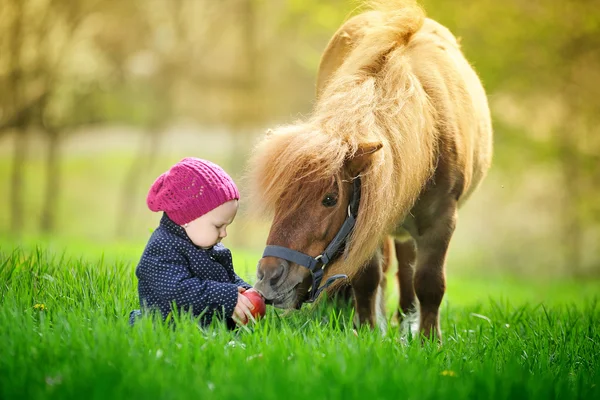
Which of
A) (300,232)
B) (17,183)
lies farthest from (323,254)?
(17,183)

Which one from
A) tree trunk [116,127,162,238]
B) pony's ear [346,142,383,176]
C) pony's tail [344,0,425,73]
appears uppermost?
pony's tail [344,0,425,73]

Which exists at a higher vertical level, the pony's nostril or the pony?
the pony

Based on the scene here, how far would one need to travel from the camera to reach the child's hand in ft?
12.2

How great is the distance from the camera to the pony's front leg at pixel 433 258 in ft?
15.8

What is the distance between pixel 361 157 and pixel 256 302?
1.01m

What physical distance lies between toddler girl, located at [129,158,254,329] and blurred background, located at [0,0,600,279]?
10565 millimetres

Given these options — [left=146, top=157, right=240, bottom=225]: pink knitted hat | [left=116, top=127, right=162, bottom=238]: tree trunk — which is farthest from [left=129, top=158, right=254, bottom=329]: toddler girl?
[left=116, top=127, right=162, bottom=238]: tree trunk

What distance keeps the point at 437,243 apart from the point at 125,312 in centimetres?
217

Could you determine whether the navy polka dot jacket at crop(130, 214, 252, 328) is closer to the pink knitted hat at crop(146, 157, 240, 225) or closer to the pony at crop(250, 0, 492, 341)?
the pink knitted hat at crop(146, 157, 240, 225)

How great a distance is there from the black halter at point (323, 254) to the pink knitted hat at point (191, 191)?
0.40 m

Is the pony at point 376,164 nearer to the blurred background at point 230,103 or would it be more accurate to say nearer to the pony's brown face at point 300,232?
the pony's brown face at point 300,232

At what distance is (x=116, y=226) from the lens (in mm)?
20297

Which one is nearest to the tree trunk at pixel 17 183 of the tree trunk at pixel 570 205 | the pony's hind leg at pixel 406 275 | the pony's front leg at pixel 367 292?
the tree trunk at pixel 570 205

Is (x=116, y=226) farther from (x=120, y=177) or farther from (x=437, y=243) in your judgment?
(x=437, y=243)
